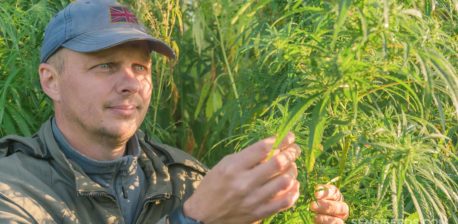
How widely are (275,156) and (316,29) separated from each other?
0.80ft

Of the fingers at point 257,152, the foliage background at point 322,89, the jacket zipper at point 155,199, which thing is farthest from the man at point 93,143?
the fingers at point 257,152

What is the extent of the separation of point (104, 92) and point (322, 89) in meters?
0.67

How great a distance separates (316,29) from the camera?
1392 mm

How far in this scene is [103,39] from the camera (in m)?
1.84

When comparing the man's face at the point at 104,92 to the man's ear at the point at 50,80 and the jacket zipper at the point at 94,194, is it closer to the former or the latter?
the man's ear at the point at 50,80

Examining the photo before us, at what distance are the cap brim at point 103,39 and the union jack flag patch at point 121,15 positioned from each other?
52 millimetres

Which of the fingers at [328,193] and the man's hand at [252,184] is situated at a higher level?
the man's hand at [252,184]

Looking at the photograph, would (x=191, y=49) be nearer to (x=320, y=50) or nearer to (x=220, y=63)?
(x=220, y=63)

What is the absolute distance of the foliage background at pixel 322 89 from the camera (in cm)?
127

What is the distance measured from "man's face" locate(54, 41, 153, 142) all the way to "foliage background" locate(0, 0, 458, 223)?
248 mm

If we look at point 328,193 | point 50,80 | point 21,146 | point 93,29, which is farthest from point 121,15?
point 328,193

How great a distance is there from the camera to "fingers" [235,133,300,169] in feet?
4.38

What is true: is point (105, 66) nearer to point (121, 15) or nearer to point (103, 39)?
point (103, 39)

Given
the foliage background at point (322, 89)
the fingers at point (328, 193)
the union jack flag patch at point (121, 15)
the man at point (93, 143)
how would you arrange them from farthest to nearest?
the union jack flag patch at point (121, 15)
the man at point (93, 143)
the fingers at point (328, 193)
the foliage background at point (322, 89)
